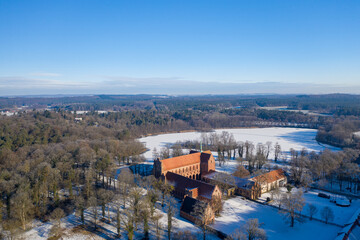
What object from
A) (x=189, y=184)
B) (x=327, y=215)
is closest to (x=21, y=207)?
(x=189, y=184)

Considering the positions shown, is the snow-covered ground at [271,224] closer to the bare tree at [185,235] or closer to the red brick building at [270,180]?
the bare tree at [185,235]

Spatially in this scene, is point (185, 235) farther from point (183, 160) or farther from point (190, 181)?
point (183, 160)

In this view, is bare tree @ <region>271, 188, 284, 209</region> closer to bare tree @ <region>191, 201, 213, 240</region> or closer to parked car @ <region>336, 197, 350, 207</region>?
parked car @ <region>336, 197, 350, 207</region>

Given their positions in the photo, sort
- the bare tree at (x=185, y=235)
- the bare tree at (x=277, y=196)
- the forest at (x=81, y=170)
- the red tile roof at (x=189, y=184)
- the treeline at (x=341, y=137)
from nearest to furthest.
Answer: the bare tree at (x=185, y=235) < the forest at (x=81, y=170) < the red tile roof at (x=189, y=184) < the bare tree at (x=277, y=196) < the treeline at (x=341, y=137)

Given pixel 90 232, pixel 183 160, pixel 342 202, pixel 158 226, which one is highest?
pixel 183 160

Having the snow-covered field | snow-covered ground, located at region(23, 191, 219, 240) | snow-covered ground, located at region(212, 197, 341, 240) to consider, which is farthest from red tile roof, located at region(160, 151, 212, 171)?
snow-covered ground, located at region(212, 197, 341, 240)

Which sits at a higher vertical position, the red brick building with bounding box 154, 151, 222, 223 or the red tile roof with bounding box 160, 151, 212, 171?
the red tile roof with bounding box 160, 151, 212, 171

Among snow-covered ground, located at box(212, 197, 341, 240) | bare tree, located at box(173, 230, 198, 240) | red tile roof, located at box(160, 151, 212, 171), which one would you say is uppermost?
red tile roof, located at box(160, 151, 212, 171)

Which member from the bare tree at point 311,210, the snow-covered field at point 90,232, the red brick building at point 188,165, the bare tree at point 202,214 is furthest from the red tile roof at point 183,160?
the bare tree at point 311,210

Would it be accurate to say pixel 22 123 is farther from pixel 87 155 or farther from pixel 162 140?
pixel 162 140
